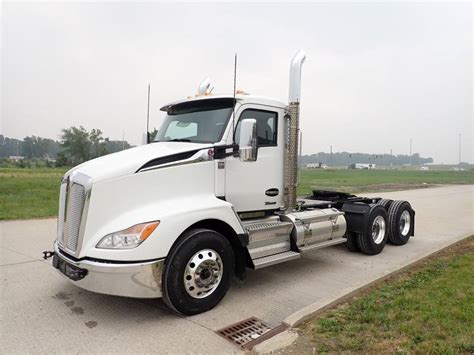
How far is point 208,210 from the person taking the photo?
14.7 feet

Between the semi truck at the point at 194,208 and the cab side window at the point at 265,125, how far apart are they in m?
0.02

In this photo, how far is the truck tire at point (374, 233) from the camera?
7.21 m

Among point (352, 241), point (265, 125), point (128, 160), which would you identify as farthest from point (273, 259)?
point (352, 241)

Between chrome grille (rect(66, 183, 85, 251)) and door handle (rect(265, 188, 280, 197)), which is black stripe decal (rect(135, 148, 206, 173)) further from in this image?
door handle (rect(265, 188, 280, 197))

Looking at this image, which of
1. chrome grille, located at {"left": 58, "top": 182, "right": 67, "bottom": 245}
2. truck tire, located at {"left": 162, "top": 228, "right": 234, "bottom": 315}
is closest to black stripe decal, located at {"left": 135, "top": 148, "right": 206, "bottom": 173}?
truck tire, located at {"left": 162, "top": 228, "right": 234, "bottom": 315}

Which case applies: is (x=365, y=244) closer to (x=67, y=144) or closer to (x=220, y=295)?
(x=220, y=295)

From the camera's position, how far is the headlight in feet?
12.8

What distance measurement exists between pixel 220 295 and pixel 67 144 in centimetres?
8652

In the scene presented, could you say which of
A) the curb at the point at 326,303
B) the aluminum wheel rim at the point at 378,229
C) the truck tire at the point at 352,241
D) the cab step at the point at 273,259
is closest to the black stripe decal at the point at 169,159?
the cab step at the point at 273,259

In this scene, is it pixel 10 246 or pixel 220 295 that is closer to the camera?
pixel 220 295

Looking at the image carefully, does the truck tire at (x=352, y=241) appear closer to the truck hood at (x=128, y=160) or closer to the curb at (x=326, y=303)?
the curb at (x=326, y=303)

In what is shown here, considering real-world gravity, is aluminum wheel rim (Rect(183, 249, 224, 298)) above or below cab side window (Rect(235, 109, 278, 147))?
below

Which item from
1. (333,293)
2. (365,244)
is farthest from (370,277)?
(365,244)

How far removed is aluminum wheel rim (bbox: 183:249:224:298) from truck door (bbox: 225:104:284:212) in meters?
0.99
